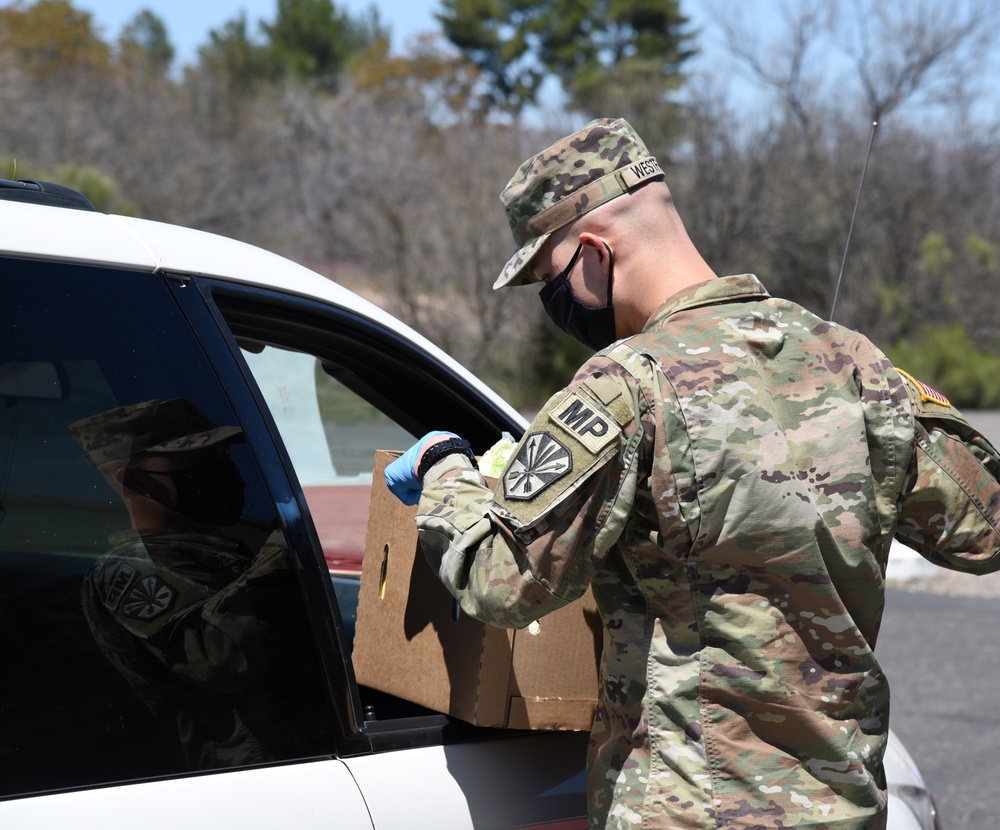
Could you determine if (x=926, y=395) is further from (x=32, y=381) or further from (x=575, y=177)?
(x=32, y=381)

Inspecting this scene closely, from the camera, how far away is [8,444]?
1.35 m

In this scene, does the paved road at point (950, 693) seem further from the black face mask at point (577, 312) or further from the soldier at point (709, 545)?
the black face mask at point (577, 312)

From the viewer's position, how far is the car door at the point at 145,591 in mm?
1289

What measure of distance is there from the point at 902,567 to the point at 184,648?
24.2 ft

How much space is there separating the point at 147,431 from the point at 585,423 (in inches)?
23.8

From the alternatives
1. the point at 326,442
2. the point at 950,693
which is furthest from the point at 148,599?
the point at 950,693

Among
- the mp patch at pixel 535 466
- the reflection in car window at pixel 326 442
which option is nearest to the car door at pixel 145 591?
the mp patch at pixel 535 466

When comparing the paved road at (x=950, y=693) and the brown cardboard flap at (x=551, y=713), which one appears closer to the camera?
the brown cardboard flap at (x=551, y=713)

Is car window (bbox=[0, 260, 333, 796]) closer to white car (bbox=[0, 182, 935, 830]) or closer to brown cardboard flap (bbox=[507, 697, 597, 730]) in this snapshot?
white car (bbox=[0, 182, 935, 830])

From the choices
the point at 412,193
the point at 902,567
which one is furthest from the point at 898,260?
the point at 902,567

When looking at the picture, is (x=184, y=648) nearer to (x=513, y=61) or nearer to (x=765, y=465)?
(x=765, y=465)

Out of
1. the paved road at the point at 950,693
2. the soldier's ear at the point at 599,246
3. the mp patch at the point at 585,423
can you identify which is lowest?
the paved road at the point at 950,693

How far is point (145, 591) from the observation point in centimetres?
142

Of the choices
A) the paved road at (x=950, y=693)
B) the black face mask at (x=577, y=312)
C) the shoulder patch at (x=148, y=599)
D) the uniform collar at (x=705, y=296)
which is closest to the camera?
the shoulder patch at (x=148, y=599)
